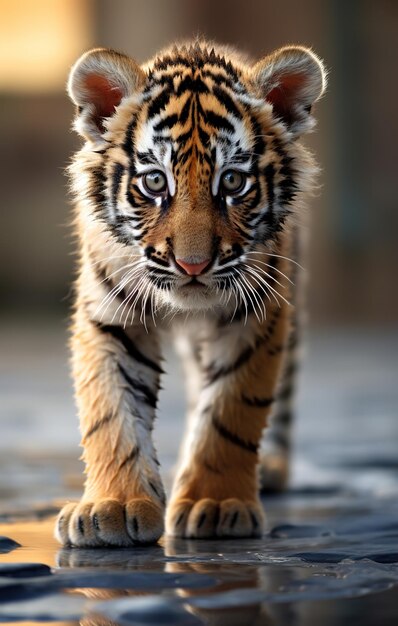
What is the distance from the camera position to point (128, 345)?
13.3ft

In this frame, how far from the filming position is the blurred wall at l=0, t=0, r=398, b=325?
1717cm

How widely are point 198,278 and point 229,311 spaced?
0.44 m

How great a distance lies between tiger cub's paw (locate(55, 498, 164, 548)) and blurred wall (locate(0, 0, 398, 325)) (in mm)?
13341

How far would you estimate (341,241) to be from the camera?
17359mm

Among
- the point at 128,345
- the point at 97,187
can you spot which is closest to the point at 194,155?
the point at 97,187

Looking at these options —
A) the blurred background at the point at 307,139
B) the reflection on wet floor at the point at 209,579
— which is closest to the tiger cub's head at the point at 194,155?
the reflection on wet floor at the point at 209,579

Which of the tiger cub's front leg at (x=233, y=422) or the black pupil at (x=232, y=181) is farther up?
the black pupil at (x=232, y=181)

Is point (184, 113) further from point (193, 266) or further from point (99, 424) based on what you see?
point (99, 424)

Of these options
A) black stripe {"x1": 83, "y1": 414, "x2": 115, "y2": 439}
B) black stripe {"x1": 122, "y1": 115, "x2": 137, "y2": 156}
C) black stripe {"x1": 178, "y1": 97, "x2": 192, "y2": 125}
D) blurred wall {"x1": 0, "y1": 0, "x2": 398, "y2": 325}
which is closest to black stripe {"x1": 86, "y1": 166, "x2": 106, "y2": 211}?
black stripe {"x1": 122, "y1": 115, "x2": 137, "y2": 156}

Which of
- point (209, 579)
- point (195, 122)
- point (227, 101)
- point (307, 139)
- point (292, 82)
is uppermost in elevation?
point (307, 139)

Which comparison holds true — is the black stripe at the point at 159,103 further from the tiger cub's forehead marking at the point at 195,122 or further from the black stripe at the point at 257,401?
the black stripe at the point at 257,401

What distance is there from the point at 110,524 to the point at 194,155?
959mm

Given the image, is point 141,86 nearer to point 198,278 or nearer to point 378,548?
point 198,278

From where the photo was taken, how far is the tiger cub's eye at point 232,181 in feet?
12.2
